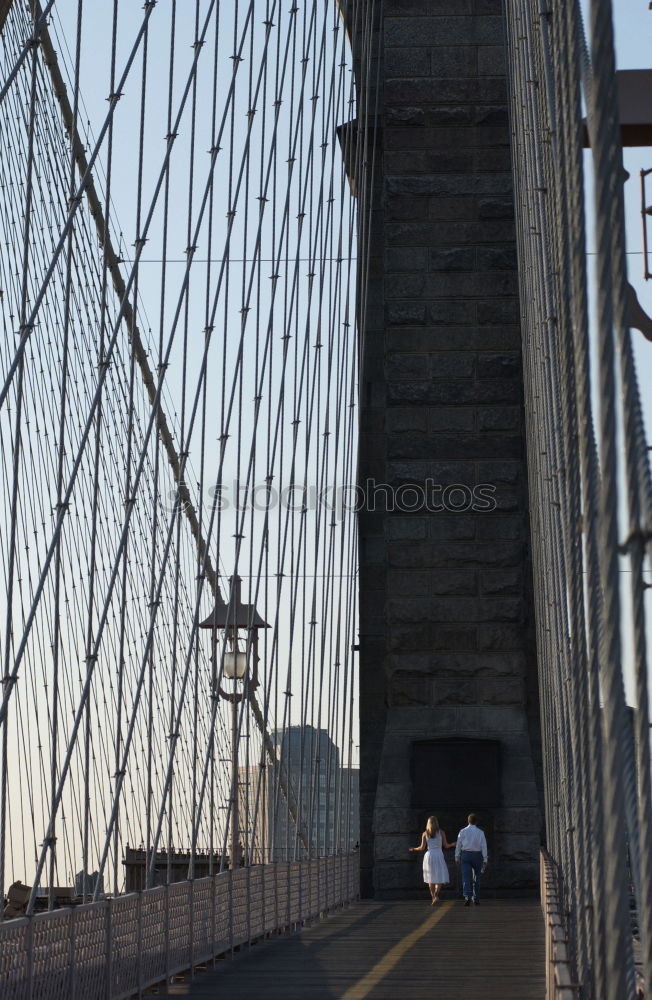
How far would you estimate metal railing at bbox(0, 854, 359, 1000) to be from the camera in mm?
4633

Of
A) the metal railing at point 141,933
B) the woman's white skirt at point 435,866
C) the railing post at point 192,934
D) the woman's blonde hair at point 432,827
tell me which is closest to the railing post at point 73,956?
the metal railing at point 141,933

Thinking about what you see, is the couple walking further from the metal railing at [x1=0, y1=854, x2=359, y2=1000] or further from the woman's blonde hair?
the metal railing at [x1=0, y1=854, x2=359, y2=1000]

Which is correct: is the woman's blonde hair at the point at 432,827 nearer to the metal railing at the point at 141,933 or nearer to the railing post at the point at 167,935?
the metal railing at the point at 141,933

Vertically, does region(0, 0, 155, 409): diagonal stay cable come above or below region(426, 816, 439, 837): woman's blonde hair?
above

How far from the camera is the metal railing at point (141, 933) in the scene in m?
4.63

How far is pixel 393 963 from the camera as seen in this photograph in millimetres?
6961

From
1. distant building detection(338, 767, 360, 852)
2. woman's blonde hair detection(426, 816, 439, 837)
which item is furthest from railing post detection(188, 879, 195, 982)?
distant building detection(338, 767, 360, 852)

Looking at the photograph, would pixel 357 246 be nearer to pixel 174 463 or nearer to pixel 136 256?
pixel 174 463

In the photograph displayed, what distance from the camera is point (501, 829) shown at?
1263cm

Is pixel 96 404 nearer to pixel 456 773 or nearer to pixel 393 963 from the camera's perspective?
pixel 393 963

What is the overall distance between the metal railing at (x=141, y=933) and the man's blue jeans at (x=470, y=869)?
1846 mm

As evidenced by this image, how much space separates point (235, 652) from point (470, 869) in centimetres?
306

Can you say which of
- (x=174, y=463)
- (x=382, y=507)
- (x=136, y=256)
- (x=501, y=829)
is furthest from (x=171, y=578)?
(x=136, y=256)

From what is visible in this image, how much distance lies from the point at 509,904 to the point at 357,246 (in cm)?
570
